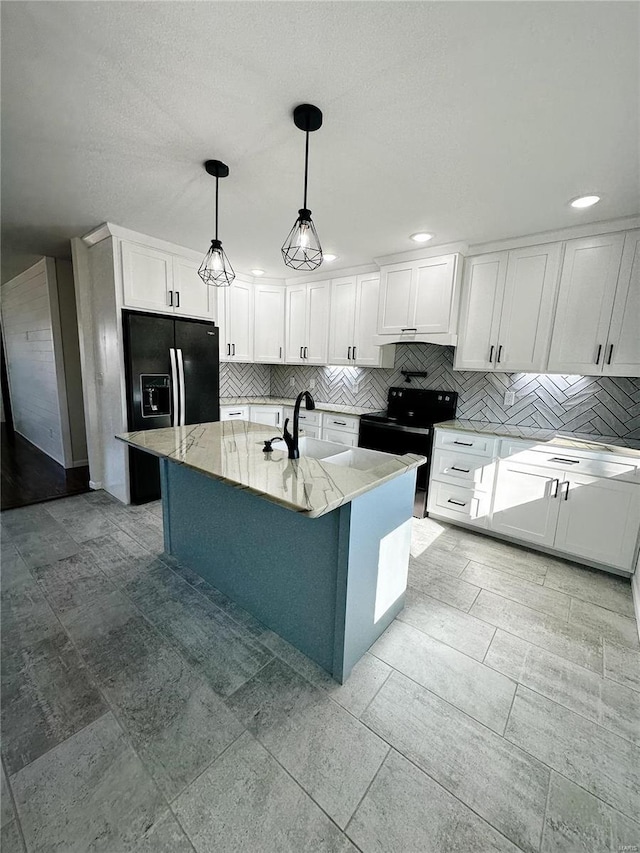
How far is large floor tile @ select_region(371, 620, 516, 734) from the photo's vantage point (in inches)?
56.1

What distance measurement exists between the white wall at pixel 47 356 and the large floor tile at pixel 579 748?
504cm

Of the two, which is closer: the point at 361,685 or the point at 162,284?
the point at 361,685

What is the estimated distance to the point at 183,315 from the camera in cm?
340

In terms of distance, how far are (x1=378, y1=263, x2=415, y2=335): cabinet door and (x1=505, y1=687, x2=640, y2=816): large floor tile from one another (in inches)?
113

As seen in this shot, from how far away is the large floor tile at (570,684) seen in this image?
4.60 feet

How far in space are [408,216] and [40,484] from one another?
4.50 metres

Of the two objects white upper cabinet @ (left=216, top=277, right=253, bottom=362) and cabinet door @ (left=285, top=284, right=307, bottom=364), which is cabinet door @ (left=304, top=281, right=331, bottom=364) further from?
white upper cabinet @ (left=216, top=277, right=253, bottom=362)

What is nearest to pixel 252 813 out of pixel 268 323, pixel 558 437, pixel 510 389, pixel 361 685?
pixel 361 685

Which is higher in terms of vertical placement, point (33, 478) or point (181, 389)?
point (181, 389)

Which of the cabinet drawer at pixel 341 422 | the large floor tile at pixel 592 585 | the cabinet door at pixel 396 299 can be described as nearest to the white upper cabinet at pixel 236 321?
the cabinet drawer at pixel 341 422

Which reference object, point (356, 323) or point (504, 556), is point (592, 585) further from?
point (356, 323)

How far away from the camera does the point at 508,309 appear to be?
9.32 ft

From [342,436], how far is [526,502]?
1820 mm

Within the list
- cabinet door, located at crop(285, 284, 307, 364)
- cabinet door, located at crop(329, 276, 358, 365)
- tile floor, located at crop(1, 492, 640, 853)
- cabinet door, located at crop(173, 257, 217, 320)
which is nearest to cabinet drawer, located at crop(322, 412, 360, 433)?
cabinet door, located at crop(329, 276, 358, 365)
